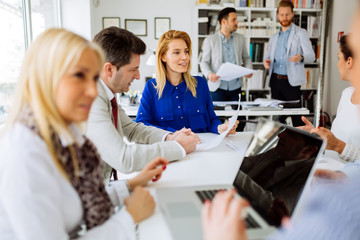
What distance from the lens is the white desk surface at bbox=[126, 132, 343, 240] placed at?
0.85 m

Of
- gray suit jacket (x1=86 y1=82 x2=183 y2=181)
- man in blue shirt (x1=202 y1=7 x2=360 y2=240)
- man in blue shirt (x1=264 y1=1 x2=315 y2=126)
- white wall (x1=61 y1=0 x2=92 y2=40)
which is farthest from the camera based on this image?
white wall (x1=61 y1=0 x2=92 y2=40)

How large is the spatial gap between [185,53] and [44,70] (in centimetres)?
170

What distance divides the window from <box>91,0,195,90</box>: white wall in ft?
5.22

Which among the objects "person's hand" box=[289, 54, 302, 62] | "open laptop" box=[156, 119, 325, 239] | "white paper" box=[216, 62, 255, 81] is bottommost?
"open laptop" box=[156, 119, 325, 239]

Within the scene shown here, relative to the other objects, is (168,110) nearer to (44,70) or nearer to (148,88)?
(148,88)

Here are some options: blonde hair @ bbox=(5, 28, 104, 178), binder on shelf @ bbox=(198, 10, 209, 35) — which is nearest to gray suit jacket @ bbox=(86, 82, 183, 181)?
blonde hair @ bbox=(5, 28, 104, 178)

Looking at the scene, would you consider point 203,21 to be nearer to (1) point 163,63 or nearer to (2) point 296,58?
(2) point 296,58

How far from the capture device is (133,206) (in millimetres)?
884

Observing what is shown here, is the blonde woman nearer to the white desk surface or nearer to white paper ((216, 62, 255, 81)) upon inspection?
the white desk surface

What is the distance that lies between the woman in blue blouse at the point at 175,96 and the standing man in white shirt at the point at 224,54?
1.42 meters

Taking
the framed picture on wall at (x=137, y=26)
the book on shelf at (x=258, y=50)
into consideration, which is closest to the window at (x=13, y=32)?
the framed picture on wall at (x=137, y=26)

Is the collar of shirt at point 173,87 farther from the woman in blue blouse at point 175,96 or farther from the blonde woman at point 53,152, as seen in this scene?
the blonde woman at point 53,152

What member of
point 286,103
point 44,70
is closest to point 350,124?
point 286,103

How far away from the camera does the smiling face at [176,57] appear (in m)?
2.26
